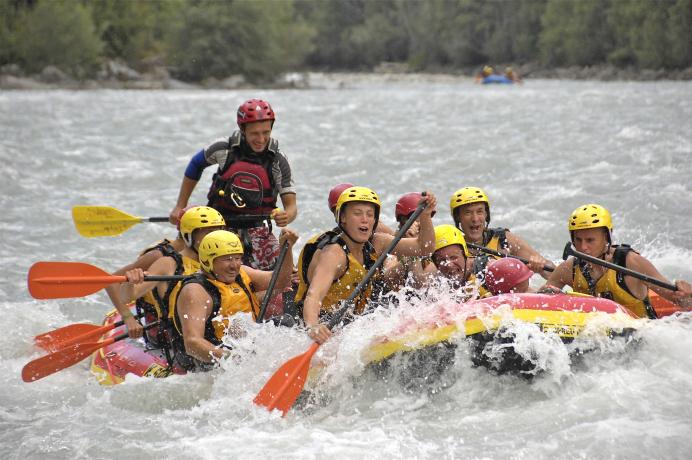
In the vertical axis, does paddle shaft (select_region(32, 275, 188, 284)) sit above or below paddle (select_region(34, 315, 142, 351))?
above

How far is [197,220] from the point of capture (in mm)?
6051

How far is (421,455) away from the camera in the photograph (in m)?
4.84

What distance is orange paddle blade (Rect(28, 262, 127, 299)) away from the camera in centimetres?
591

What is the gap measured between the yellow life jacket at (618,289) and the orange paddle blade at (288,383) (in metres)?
1.92

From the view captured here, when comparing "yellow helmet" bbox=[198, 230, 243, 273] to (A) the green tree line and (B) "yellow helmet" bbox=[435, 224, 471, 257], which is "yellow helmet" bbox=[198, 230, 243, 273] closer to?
(B) "yellow helmet" bbox=[435, 224, 471, 257]

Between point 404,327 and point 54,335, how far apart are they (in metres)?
2.74

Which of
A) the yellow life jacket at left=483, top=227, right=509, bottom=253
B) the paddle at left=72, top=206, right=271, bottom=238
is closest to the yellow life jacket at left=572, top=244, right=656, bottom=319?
the yellow life jacket at left=483, top=227, right=509, bottom=253

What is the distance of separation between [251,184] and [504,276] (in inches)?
82.9

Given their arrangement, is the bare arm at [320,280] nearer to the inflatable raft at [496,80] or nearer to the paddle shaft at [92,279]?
the paddle shaft at [92,279]

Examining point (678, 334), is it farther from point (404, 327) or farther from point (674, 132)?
point (674, 132)

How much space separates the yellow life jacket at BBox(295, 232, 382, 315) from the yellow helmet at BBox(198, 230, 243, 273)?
0.45 metres

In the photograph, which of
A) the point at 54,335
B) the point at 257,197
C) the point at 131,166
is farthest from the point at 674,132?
the point at 54,335

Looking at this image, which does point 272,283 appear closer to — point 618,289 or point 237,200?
point 237,200

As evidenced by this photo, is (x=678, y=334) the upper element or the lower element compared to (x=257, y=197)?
lower
